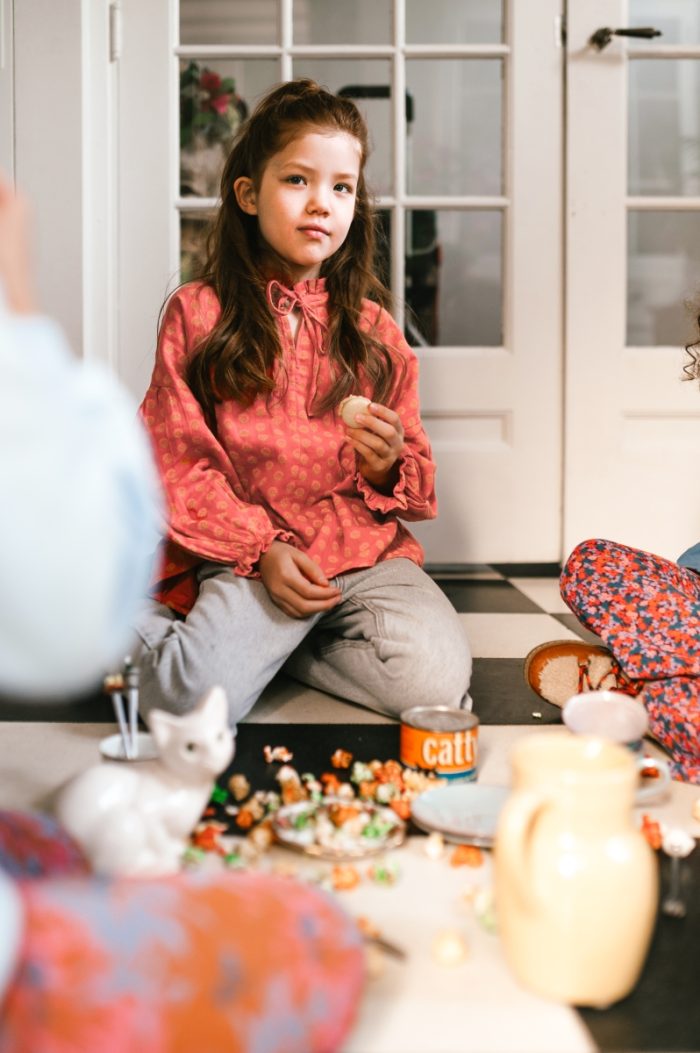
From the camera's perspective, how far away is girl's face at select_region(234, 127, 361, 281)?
132 cm

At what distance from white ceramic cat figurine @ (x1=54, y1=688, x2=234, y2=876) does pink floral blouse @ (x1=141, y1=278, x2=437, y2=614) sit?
0.55 meters

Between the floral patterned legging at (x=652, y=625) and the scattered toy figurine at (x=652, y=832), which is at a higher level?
the floral patterned legging at (x=652, y=625)

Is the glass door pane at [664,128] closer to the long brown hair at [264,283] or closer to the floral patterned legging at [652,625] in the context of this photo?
the long brown hair at [264,283]

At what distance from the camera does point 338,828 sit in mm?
831

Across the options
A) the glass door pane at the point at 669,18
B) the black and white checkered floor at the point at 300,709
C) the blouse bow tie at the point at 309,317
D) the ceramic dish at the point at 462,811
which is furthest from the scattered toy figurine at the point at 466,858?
the glass door pane at the point at 669,18

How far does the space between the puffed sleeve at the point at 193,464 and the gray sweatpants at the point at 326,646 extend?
42 millimetres

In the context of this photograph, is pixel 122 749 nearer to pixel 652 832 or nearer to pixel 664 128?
pixel 652 832

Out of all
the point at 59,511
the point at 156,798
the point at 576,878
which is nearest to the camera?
the point at 59,511

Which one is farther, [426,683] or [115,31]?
[115,31]

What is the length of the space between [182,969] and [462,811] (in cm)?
40

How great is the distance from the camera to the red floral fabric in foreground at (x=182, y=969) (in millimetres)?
472

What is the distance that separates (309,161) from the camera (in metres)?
1.33

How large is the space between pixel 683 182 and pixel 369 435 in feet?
4.27

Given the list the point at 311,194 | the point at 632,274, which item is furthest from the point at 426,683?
the point at 632,274
